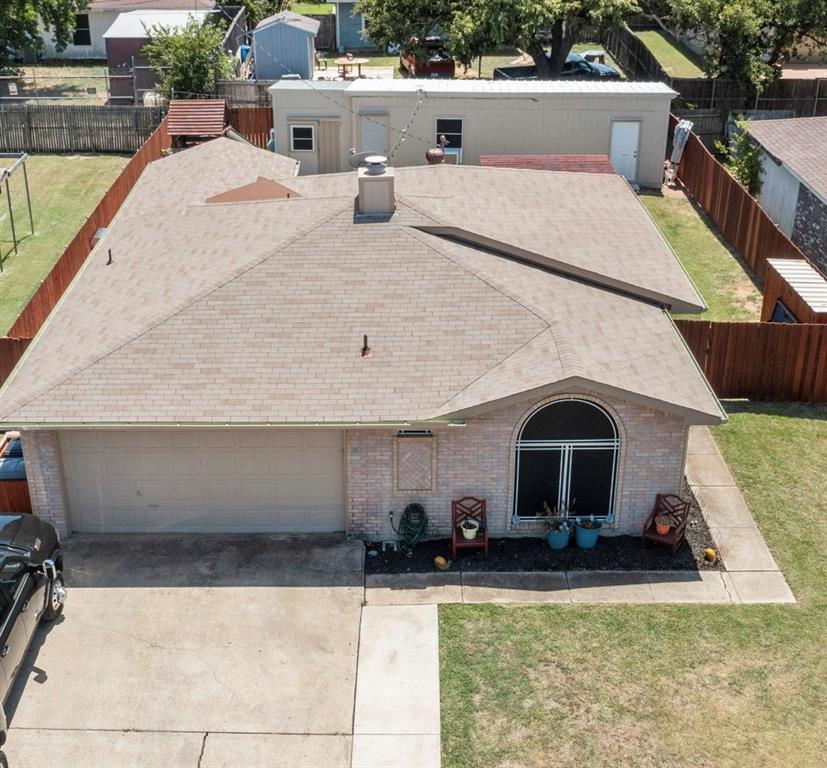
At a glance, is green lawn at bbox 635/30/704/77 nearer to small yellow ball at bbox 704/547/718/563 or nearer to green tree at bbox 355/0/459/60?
green tree at bbox 355/0/459/60

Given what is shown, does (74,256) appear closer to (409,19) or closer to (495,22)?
(495,22)

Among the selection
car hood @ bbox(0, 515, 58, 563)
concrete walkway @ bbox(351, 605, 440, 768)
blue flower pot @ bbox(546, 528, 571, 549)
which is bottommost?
concrete walkway @ bbox(351, 605, 440, 768)

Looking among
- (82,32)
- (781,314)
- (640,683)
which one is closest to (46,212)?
(781,314)

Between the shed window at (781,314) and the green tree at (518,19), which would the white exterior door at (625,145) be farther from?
the shed window at (781,314)

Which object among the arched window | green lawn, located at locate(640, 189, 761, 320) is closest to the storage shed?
green lawn, located at locate(640, 189, 761, 320)

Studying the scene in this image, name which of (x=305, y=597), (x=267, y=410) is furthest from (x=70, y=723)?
(x=267, y=410)
